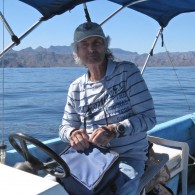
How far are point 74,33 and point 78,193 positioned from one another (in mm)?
1039

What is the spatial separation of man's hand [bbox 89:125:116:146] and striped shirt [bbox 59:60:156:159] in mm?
98

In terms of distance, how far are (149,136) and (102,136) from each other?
3.72 ft

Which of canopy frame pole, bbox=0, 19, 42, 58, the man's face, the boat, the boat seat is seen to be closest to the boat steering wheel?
the boat

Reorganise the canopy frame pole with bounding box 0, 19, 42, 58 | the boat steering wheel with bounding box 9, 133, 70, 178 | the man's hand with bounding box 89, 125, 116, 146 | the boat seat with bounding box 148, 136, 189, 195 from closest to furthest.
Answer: the boat steering wheel with bounding box 9, 133, 70, 178 → the man's hand with bounding box 89, 125, 116, 146 → the canopy frame pole with bounding box 0, 19, 42, 58 → the boat seat with bounding box 148, 136, 189, 195

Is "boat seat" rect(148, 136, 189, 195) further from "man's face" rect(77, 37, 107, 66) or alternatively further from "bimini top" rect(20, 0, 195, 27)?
"bimini top" rect(20, 0, 195, 27)

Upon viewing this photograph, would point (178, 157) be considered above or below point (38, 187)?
below

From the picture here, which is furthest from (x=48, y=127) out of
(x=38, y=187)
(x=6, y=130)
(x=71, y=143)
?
(x=38, y=187)

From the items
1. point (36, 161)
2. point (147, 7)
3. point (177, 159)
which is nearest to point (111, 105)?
point (36, 161)

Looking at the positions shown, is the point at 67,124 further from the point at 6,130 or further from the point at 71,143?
the point at 6,130

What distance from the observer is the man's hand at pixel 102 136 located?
216 cm

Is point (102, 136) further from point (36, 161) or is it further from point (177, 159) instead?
point (177, 159)

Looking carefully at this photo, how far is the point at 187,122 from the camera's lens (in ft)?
14.4

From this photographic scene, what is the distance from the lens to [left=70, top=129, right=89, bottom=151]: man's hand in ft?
7.18

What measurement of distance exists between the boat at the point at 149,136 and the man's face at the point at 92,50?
53 cm
